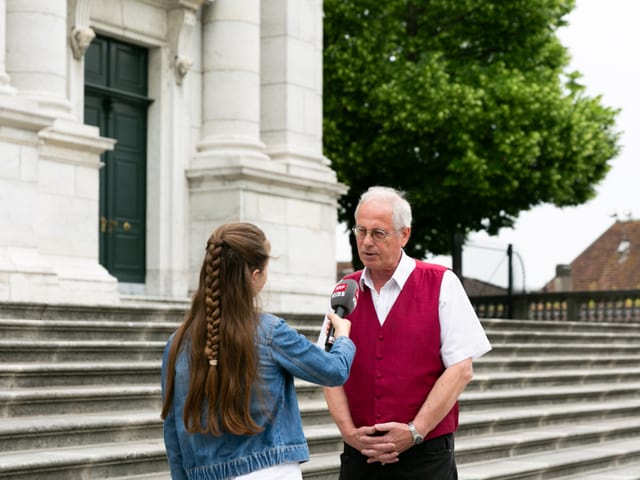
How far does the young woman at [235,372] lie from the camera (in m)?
3.91

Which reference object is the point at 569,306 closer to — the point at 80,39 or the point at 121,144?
the point at 121,144

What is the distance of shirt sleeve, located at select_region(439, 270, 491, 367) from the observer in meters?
4.75

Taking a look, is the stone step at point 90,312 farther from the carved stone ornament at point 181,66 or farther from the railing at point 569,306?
the railing at point 569,306

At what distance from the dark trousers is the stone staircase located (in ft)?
9.27

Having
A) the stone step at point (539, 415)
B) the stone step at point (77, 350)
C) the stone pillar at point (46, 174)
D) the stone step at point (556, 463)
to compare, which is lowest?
the stone step at point (556, 463)

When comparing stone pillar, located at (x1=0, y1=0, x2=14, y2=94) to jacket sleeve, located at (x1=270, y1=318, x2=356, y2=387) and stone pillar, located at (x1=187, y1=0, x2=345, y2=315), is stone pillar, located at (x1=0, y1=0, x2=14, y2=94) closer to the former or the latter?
stone pillar, located at (x1=187, y1=0, x2=345, y2=315)

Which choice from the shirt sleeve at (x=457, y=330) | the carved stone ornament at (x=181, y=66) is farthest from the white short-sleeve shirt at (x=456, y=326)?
the carved stone ornament at (x=181, y=66)

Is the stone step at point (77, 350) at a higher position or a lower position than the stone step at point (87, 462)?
higher

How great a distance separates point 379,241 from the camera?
15.6 ft

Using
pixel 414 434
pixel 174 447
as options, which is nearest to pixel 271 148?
pixel 414 434

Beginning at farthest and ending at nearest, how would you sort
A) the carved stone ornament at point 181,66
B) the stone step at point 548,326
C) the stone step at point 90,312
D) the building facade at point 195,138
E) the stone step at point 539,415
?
the carved stone ornament at point 181,66 → the building facade at point 195,138 → the stone step at point 548,326 → the stone step at point 539,415 → the stone step at point 90,312

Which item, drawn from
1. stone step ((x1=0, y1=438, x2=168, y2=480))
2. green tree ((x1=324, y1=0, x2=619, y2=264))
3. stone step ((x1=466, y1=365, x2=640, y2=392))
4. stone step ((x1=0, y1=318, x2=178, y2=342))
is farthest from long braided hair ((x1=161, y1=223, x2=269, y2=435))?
green tree ((x1=324, y1=0, x2=619, y2=264))

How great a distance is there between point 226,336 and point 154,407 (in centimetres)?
530

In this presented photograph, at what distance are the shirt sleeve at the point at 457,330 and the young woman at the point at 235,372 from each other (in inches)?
32.9
